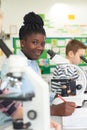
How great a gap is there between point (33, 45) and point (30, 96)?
954 millimetres

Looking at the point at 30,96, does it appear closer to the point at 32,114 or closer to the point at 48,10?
the point at 32,114

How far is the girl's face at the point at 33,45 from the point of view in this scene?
5.65 ft

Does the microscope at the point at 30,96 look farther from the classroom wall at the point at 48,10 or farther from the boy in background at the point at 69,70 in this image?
the classroom wall at the point at 48,10

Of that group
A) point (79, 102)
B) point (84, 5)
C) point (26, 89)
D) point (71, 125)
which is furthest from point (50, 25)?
point (26, 89)

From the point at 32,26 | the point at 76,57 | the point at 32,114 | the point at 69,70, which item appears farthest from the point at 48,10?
the point at 32,114

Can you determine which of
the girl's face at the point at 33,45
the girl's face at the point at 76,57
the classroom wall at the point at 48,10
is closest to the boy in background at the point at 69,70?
the girl's face at the point at 76,57

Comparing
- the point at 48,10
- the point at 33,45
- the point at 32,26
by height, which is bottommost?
the point at 48,10

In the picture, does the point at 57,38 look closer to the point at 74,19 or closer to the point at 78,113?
the point at 74,19

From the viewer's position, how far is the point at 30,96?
79cm

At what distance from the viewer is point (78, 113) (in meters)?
1.93

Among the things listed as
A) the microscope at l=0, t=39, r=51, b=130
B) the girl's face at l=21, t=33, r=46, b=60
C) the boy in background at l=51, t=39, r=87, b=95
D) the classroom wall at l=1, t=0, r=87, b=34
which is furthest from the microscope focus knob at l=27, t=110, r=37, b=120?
the classroom wall at l=1, t=0, r=87, b=34

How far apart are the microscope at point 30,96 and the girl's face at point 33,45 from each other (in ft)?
2.89

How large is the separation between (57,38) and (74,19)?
1.20 feet

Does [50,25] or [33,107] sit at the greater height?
[33,107]
